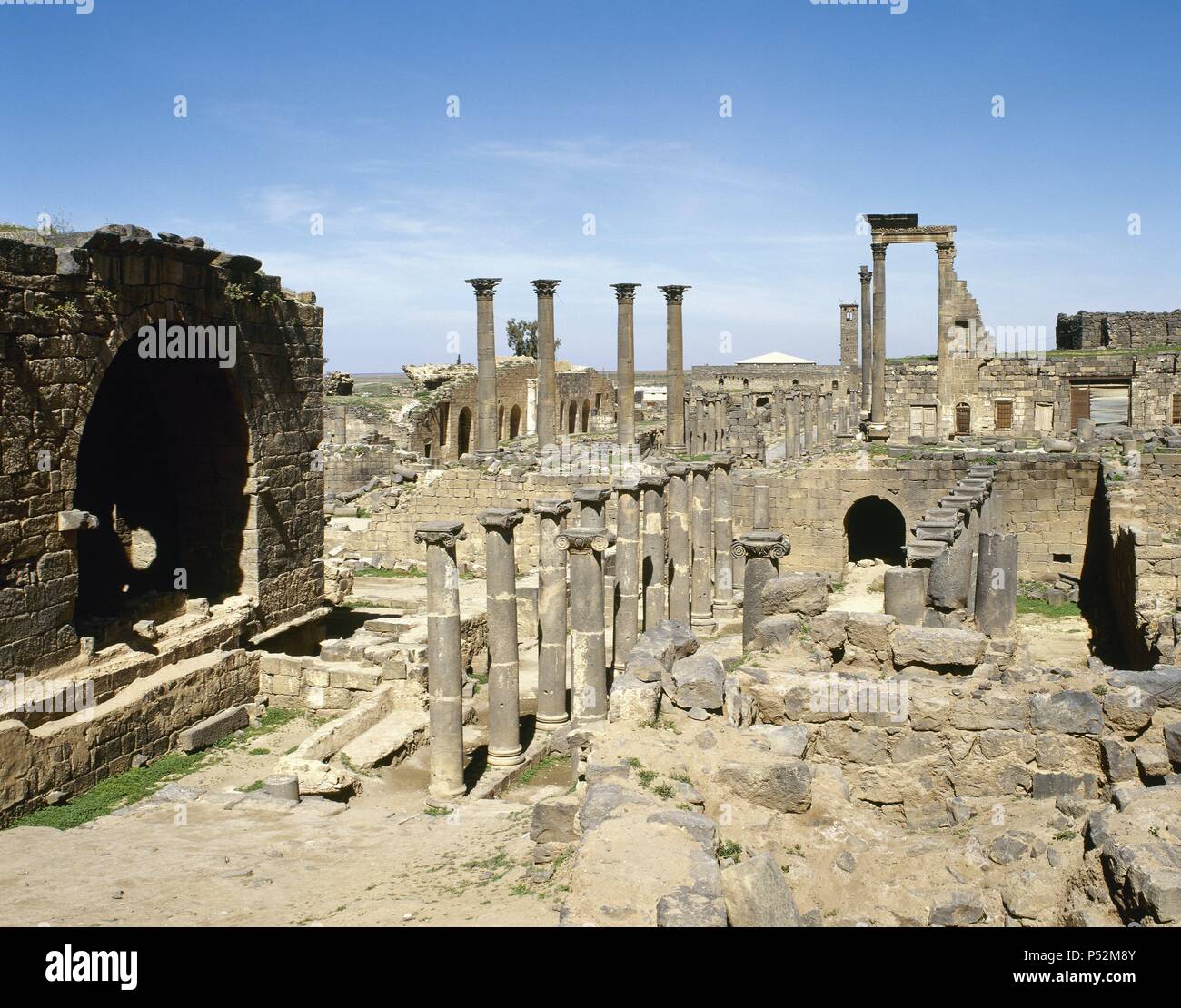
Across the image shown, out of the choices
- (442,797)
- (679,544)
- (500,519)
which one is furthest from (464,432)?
(442,797)

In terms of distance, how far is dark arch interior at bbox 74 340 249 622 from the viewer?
14742mm

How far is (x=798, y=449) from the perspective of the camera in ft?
107

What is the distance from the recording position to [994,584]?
13.6m

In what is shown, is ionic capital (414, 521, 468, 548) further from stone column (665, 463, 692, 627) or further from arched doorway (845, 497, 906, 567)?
arched doorway (845, 497, 906, 567)

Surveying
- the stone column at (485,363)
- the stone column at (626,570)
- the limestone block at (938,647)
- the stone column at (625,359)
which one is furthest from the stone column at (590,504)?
the stone column at (625,359)

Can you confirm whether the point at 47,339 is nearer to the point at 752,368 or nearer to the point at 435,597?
the point at 435,597

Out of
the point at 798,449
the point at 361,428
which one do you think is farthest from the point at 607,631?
the point at 361,428

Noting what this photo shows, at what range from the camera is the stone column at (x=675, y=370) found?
32.0 meters

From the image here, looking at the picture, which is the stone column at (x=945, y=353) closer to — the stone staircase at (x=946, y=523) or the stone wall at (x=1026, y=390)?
the stone wall at (x=1026, y=390)

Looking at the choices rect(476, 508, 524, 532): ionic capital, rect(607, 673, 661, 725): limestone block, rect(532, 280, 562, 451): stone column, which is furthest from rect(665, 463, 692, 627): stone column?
rect(532, 280, 562, 451): stone column

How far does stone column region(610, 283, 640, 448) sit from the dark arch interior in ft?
54.6
